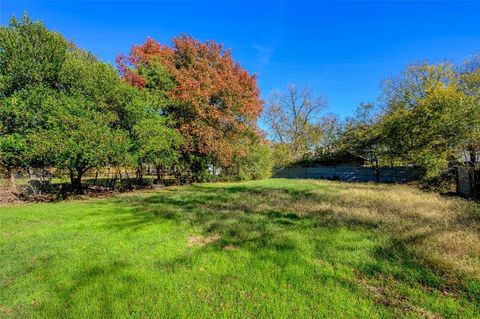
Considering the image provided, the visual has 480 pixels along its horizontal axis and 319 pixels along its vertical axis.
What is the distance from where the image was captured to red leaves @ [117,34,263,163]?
1581cm

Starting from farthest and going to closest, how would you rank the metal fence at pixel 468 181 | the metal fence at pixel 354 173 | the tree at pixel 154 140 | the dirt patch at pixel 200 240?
the metal fence at pixel 354 173
the tree at pixel 154 140
the metal fence at pixel 468 181
the dirt patch at pixel 200 240

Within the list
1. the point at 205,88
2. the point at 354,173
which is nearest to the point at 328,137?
the point at 354,173

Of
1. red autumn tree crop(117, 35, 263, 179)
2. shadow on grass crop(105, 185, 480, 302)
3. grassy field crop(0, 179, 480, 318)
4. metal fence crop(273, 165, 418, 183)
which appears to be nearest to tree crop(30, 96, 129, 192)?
shadow on grass crop(105, 185, 480, 302)

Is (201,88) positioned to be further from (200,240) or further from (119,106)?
(200,240)

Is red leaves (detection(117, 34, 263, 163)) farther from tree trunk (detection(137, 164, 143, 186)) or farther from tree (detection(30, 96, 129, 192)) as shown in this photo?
tree (detection(30, 96, 129, 192))

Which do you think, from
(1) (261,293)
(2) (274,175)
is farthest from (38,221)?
(2) (274,175)

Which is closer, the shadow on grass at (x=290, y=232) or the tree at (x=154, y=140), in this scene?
the shadow on grass at (x=290, y=232)

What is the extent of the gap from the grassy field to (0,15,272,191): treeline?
483 centimetres

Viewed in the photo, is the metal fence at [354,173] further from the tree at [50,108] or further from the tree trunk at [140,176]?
the tree at [50,108]

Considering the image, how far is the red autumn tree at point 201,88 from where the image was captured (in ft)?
51.5

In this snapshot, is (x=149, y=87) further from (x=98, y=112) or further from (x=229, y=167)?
(x=229, y=167)

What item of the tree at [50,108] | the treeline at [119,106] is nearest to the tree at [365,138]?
the treeline at [119,106]

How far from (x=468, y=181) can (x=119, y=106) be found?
51.9 feet

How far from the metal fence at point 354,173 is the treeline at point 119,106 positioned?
10.1 metres
